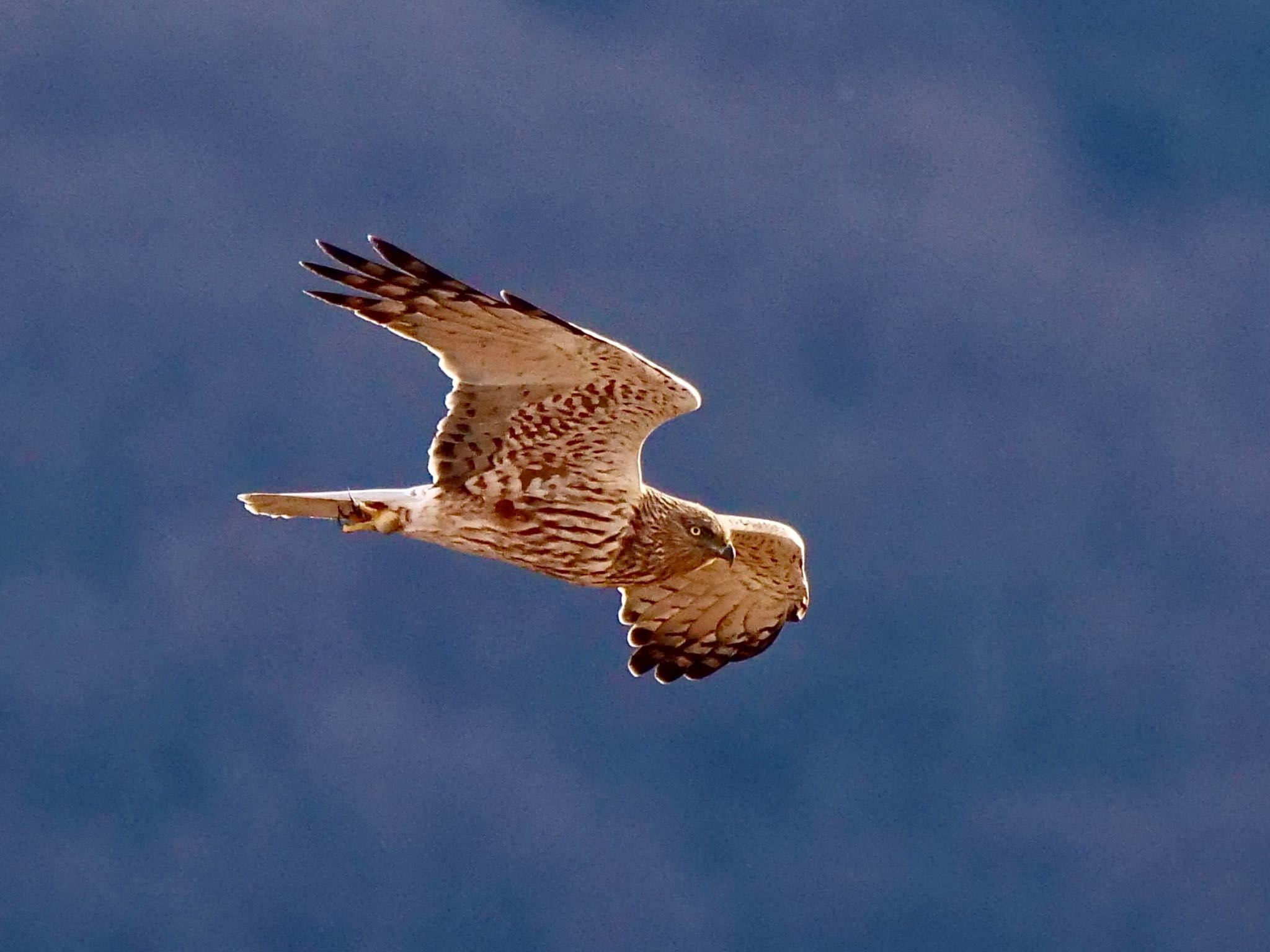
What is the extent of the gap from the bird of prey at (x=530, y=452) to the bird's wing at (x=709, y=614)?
0.46 m

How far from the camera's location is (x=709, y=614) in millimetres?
13312

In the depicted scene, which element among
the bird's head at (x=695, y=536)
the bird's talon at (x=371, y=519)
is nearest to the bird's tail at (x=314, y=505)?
the bird's talon at (x=371, y=519)

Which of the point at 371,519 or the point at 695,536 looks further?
the point at 695,536

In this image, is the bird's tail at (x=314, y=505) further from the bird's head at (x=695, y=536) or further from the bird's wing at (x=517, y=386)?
the bird's head at (x=695, y=536)

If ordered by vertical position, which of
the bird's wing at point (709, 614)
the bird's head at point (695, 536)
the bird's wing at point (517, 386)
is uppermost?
the bird's wing at point (517, 386)

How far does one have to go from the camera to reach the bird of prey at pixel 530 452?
11.0m

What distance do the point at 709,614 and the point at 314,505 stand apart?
2.79 metres

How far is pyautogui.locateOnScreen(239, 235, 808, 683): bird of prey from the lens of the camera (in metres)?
11.0

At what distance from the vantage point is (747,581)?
1317 centimetres

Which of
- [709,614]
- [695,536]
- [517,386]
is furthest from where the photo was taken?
[709,614]

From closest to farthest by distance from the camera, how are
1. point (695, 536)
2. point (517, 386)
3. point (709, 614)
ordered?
point (517, 386) → point (695, 536) → point (709, 614)

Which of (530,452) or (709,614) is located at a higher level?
(530,452)

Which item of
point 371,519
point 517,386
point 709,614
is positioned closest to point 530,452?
point 517,386

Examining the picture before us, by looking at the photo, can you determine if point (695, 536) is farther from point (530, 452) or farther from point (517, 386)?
point (517, 386)
